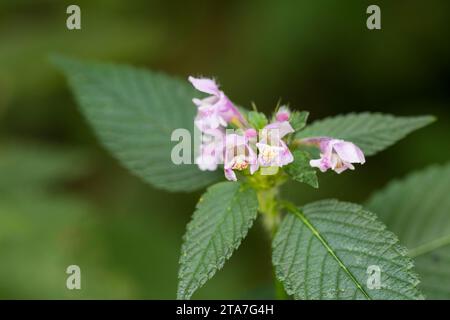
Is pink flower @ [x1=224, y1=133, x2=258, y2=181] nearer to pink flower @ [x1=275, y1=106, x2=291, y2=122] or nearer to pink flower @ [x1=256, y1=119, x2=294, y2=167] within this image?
pink flower @ [x1=256, y1=119, x2=294, y2=167]

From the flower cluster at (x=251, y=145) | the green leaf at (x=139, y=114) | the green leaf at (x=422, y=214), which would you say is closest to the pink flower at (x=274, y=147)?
the flower cluster at (x=251, y=145)

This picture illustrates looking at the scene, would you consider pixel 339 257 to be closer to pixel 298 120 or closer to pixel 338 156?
pixel 338 156

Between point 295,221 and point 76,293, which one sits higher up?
point 295,221

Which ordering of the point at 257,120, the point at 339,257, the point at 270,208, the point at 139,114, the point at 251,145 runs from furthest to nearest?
the point at 139,114 → the point at 270,208 → the point at 257,120 → the point at 251,145 → the point at 339,257

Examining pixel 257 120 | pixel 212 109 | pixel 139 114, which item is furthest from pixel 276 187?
pixel 139 114

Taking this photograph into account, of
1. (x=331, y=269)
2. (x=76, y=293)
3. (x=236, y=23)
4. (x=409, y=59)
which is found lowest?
(x=76, y=293)

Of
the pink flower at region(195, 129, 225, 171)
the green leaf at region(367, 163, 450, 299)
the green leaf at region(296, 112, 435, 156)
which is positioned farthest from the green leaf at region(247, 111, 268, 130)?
the green leaf at region(367, 163, 450, 299)
